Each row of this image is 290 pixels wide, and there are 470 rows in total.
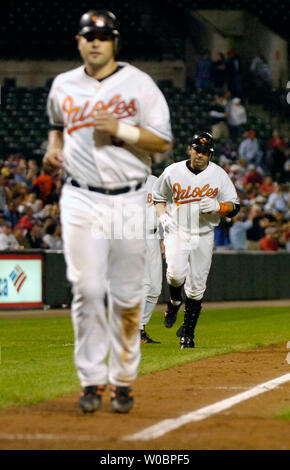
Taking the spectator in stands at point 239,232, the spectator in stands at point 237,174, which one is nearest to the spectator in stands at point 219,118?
the spectator in stands at point 237,174

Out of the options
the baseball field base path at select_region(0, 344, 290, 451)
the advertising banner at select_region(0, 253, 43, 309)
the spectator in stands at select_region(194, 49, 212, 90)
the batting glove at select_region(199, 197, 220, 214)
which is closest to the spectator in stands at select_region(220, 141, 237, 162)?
the spectator in stands at select_region(194, 49, 212, 90)

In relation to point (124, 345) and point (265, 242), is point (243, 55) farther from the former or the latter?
point (124, 345)

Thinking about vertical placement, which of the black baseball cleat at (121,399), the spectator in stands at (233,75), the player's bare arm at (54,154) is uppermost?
the spectator in stands at (233,75)

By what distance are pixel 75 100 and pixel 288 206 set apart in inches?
668

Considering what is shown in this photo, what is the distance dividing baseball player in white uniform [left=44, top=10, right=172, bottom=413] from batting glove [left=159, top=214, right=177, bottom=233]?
171 inches

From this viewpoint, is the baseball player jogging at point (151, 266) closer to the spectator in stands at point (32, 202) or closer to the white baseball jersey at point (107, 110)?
the white baseball jersey at point (107, 110)

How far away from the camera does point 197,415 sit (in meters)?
5.55

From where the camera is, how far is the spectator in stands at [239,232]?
20438mm

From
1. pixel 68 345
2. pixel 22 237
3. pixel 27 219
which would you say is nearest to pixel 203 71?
pixel 27 219

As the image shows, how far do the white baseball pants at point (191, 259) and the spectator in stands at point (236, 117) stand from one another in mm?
16095

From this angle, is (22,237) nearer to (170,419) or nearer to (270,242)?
(270,242)

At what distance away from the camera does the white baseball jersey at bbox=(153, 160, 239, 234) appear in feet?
33.8

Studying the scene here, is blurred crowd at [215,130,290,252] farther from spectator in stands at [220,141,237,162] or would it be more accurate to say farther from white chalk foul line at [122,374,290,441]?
white chalk foul line at [122,374,290,441]

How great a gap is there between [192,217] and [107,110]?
477 cm
